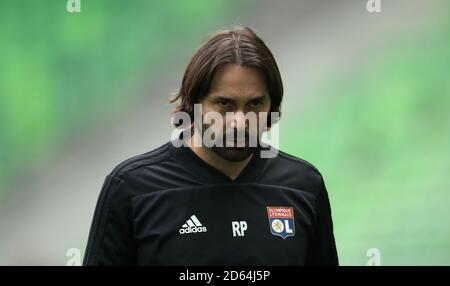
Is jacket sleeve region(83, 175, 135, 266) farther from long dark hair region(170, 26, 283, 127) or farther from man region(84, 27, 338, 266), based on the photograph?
long dark hair region(170, 26, 283, 127)

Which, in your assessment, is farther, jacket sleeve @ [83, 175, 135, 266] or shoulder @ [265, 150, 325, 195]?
shoulder @ [265, 150, 325, 195]

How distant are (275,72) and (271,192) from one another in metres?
0.34

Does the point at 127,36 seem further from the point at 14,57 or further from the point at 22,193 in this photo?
the point at 22,193

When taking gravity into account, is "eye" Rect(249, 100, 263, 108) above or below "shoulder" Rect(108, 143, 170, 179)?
above

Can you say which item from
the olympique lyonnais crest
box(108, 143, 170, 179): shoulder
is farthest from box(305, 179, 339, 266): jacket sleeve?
box(108, 143, 170, 179): shoulder

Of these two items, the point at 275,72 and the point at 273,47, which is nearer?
the point at 275,72

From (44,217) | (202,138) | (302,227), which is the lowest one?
(44,217)

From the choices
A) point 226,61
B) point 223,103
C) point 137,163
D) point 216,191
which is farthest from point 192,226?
point 226,61

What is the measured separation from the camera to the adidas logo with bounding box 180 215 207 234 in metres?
2.14

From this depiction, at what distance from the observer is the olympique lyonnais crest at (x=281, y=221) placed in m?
2.20

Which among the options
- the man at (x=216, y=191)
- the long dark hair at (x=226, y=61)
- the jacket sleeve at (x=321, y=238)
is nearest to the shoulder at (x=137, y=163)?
the man at (x=216, y=191)

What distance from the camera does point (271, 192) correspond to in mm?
2273

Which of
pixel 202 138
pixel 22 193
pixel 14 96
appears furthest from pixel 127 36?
pixel 202 138

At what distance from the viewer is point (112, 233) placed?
2.12 meters
